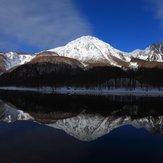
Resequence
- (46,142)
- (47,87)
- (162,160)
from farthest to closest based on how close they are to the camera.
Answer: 1. (47,87)
2. (46,142)
3. (162,160)

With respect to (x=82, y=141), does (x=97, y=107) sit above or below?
above

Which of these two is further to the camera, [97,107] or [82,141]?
[97,107]

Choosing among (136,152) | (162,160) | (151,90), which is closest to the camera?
(162,160)

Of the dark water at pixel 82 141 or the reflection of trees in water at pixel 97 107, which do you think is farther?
the reflection of trees in water at pixel 97 107

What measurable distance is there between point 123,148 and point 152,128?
248 inches

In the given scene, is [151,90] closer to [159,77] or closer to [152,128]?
[159,77]

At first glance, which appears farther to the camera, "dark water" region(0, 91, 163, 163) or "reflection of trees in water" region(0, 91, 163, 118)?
"reflection of trees in water" region(0, 91, 163, 118)

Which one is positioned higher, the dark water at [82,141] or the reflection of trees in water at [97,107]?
the reflection of trees in water at [97,107]

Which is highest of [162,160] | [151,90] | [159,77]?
[159,77]

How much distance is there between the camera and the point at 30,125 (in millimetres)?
17094

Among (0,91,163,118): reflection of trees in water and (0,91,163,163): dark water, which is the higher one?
(0,91,163,118): reflection of trees in water

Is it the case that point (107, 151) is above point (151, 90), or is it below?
below

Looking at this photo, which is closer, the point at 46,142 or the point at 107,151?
the point at 107,151

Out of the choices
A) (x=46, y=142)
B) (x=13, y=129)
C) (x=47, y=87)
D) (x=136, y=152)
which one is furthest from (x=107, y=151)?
(x=47, y=87)
